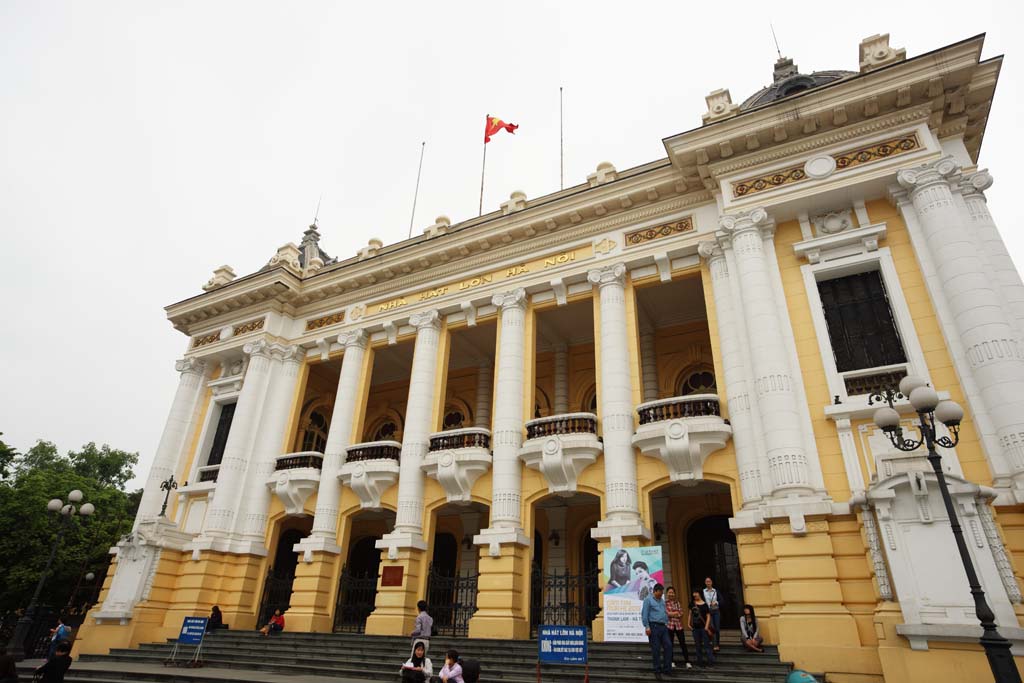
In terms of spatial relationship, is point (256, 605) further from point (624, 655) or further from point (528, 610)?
point (624, 655)

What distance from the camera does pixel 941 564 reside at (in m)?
9.32

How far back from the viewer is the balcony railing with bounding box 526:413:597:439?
49.4 feet

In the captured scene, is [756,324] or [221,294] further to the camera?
[221,294]

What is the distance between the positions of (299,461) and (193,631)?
6.34 m

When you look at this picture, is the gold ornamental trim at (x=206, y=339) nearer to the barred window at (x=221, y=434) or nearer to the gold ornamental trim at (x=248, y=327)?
the gold ornamental trim at (x=248, y=327)

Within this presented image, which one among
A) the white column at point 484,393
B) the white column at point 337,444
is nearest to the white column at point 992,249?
the white column at point 484,393

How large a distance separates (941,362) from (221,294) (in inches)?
889

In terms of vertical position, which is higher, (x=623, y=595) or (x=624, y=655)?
(x=623, y=595)

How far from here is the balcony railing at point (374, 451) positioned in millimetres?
17406

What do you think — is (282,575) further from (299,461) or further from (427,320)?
(427,320)

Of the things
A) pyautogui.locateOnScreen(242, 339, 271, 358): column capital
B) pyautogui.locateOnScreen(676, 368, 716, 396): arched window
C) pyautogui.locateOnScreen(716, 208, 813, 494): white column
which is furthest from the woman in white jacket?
pyautogui.locateOnScreen(242, 339, 271, 358): column capital

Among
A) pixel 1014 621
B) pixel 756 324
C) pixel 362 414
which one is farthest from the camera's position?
pixel 362 414

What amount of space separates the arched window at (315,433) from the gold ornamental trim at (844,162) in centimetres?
1801

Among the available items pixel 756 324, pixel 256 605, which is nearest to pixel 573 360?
pixel 756 324
